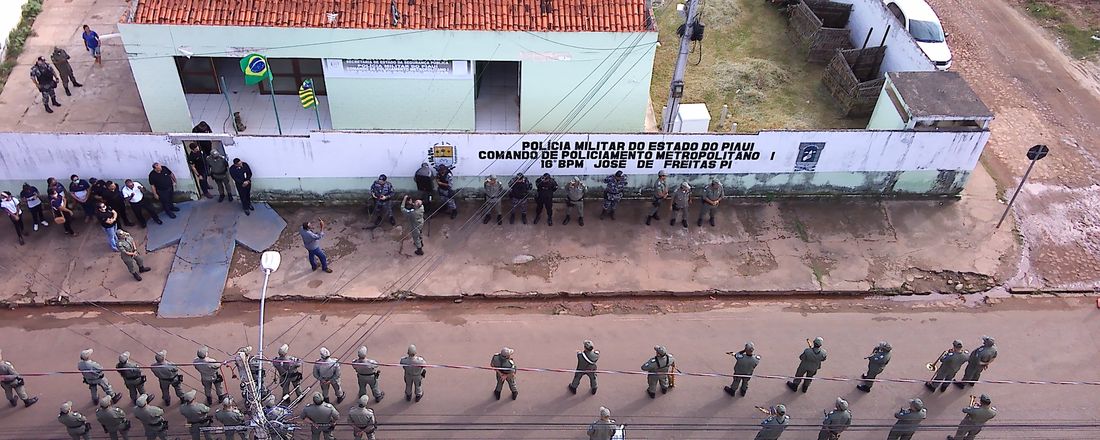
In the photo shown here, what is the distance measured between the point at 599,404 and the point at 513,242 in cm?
398

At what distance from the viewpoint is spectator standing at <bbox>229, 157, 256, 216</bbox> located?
14.5 meters

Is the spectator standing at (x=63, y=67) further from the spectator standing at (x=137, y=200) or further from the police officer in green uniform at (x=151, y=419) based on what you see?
the police officer in green uniform at (x=151, y=419)

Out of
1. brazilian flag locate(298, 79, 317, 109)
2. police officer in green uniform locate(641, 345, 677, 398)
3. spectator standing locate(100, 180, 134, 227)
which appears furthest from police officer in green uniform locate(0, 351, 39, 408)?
police officer in green uniform locate(641, 345, 677, 398)

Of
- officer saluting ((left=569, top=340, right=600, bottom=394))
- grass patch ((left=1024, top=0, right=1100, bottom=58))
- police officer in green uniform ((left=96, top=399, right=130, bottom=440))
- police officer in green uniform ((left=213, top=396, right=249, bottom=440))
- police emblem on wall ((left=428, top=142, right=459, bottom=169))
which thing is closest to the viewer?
police officer in green uniform ((left=213, top=396, right=249, bottom=440))

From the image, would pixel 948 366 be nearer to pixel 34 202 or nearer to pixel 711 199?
pixel 711 199

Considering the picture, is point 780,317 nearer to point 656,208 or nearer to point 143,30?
point 656,208

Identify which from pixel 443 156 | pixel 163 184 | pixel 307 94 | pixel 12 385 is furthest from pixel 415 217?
pixel 12 385

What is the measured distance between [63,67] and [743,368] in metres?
16.5

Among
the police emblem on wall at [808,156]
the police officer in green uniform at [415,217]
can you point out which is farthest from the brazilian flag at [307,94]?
the police emblem on wall at [808,156]

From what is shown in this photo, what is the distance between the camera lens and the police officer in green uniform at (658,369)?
460 inches

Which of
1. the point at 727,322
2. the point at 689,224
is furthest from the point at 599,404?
the point at 689,224

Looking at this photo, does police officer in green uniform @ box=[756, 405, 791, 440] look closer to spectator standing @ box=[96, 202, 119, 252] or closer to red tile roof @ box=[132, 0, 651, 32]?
red tile roof @ box=[132, 0, 651, 32]

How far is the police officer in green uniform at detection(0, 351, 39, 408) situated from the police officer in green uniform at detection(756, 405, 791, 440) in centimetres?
1061

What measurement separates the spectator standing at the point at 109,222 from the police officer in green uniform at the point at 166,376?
3.22 m
